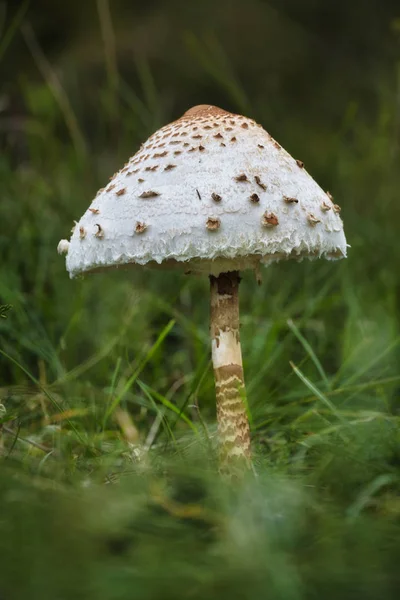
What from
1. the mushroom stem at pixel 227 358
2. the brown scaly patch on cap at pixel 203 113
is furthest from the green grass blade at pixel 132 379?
the brown scaly patch on cap at pixel 203 113

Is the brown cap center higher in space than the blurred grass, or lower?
higher

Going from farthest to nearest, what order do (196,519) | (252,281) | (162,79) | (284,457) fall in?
1. (162,79)
2. (252,281)
3. (284,457)
4. (196,519)

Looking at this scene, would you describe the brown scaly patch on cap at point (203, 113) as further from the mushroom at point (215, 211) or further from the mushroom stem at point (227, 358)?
the mushroom stem at point (227, 358)

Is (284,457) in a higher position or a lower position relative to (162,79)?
lower

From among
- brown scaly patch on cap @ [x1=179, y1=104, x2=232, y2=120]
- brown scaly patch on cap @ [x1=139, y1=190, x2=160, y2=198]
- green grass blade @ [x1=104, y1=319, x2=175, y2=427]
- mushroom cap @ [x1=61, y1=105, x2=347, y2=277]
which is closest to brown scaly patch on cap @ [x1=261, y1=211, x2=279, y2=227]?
mushroom cap @ [x1=61, y1=105, x2=347, y2=277]

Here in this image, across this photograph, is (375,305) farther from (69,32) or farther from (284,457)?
(69,32)

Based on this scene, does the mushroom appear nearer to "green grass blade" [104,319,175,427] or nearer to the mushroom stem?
the mushroom stem

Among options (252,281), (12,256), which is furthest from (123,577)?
(252,281)

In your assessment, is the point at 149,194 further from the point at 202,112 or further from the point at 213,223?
the point at 202,112
